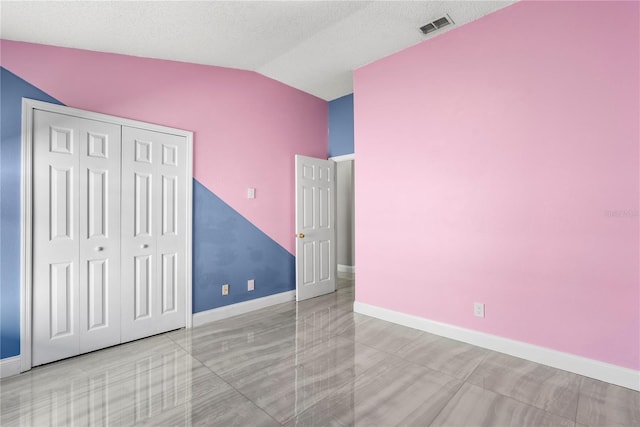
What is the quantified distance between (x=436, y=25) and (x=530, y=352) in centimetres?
287

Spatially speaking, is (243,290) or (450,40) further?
(243,290)

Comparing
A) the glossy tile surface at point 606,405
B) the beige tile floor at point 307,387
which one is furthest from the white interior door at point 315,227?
the glossy tile surface at point 606,405

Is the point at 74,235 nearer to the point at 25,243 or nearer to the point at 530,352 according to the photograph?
the point at 25,243

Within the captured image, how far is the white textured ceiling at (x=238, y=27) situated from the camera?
208 centimetres

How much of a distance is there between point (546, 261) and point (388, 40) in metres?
2.40

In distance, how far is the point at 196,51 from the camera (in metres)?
2.88

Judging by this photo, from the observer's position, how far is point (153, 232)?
2.87m

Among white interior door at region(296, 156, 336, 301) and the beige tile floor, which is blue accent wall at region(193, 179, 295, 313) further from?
the beige tile floor

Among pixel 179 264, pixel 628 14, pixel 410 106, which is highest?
pixel 628 14

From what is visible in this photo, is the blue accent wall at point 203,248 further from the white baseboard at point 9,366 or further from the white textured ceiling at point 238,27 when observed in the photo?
the white textured ceiling at point 238,27

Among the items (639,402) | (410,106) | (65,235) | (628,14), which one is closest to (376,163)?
(410,106)

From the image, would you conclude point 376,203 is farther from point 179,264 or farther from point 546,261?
point 179,264

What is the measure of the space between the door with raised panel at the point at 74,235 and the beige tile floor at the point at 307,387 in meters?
0.24

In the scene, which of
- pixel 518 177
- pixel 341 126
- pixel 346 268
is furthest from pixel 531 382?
pixel 346 268
